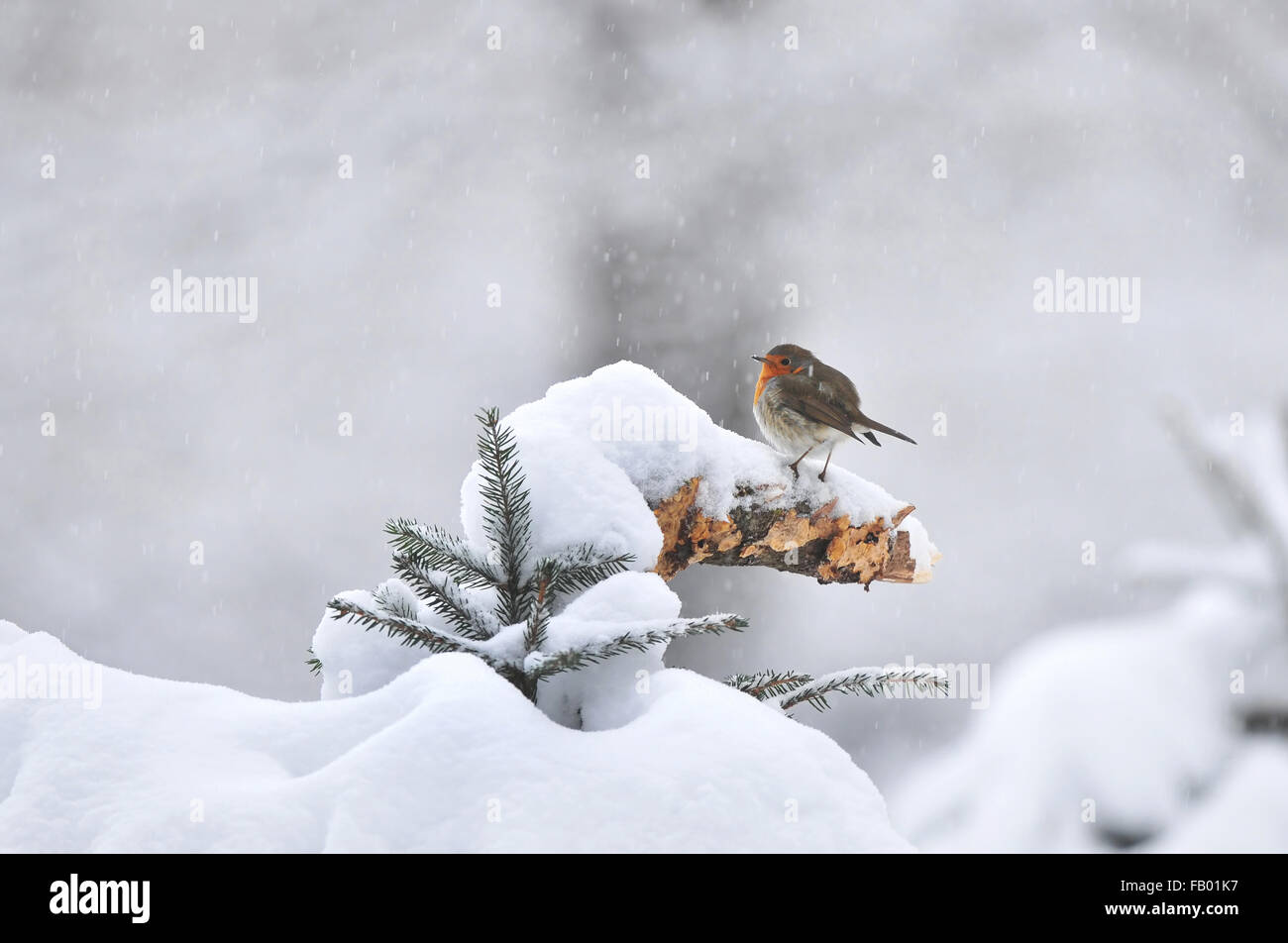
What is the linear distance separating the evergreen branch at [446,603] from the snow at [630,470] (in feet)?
0.49

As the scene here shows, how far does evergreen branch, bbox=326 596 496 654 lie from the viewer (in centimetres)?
136

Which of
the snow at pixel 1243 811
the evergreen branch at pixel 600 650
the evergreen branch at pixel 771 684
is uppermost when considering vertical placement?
the evergreen branch at pixel 600 650

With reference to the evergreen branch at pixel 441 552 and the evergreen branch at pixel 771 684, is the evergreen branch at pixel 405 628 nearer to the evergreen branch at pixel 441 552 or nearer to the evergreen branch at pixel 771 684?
the evergreen branch at pixel 441 552

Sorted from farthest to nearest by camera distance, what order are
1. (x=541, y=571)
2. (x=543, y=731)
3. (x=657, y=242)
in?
(x=657, y=242) → (x=541, y=571) → (x=543, y=731)

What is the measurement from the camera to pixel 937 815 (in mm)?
2537

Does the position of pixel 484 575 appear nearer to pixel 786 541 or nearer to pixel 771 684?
pixel 771 684

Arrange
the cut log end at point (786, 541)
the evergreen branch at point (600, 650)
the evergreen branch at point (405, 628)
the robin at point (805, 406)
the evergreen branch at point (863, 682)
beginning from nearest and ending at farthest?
the evergreen branch at point (600, 650) < the evergreen branch at point (405, 628) < the evergreen branch at point (863, 682) < the cut log end at point (786, 541) < the robin at point (805, 406)

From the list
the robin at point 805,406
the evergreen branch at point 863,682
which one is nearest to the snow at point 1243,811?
the evergreen branch at point 863,682

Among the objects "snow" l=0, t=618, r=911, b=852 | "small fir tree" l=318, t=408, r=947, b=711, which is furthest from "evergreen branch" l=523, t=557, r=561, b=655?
"snow" l=0, t=618, r=911, b=852

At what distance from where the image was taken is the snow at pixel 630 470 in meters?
1.54

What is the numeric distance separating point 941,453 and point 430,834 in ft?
25.1

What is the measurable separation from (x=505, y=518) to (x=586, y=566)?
0.15 meters
